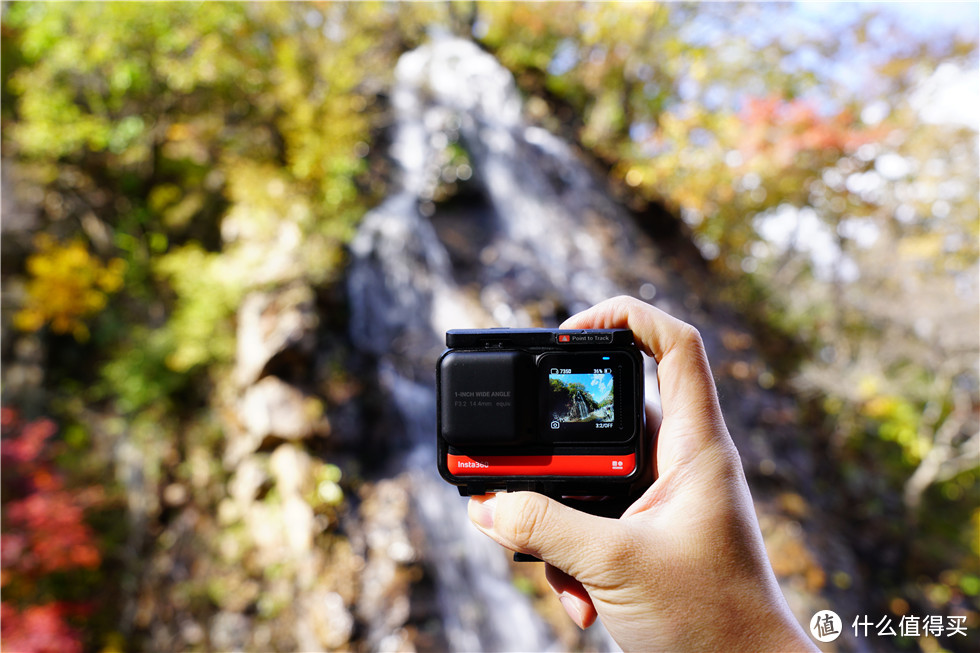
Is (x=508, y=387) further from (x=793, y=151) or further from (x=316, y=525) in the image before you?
(x=793, y=151)

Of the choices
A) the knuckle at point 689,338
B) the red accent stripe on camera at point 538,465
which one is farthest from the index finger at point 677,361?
the red accent stripe on camera at point 538,465

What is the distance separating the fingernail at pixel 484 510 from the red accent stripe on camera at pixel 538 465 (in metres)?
0.06

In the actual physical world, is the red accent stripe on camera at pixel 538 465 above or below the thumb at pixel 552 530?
above

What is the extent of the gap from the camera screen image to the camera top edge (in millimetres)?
53

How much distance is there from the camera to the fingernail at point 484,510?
89 centimetres

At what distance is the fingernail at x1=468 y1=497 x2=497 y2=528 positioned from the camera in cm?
89

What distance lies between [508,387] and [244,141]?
3.88 meters

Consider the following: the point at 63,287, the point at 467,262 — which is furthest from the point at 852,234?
the point at 63,287

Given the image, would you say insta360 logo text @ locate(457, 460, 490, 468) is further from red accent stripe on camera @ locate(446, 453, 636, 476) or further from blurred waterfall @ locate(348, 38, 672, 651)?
blurred waterfall @ locate(348, 38, 672, 651)

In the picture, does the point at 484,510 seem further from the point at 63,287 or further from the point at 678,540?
the point at 63,287

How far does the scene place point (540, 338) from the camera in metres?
0.90

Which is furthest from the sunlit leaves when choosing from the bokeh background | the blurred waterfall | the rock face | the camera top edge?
the camera top edge

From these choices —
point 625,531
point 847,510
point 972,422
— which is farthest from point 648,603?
point 972,422

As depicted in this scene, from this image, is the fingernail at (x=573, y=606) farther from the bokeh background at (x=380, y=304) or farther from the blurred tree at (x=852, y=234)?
the blurred tree at (x=852, y=234)
